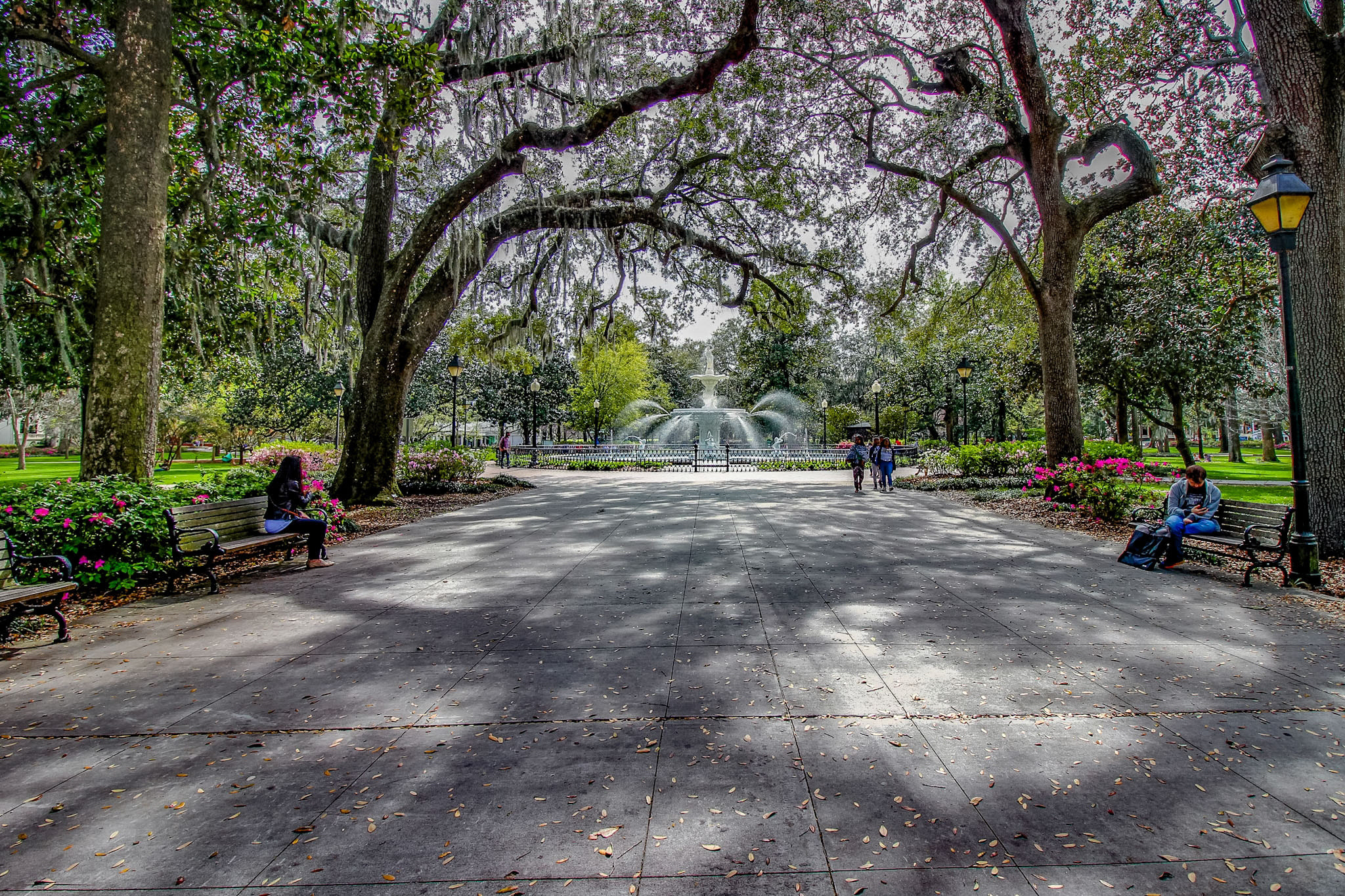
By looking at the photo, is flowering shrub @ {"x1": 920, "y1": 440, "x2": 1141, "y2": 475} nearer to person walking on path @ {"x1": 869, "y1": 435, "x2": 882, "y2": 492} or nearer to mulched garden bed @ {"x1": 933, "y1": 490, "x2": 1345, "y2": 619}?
mulched garden bed @ {"x1": 933, "y1": 490, "x2": 1345, "y2": 619}

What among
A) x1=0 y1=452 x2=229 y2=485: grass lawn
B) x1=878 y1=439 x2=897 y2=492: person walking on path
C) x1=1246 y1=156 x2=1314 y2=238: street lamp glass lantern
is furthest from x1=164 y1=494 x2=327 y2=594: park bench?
x1=878 y1=439 x2=897 y2=492: person walking on path

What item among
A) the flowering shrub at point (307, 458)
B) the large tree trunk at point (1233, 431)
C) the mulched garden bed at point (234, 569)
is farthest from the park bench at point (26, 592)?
the large tree trunk at point (1233, 431)

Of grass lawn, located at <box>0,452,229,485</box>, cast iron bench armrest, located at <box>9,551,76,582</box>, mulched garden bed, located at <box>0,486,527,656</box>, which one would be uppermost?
grass lawn, located at <box>0,452,229,485</box>

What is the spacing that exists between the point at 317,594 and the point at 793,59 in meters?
14.8

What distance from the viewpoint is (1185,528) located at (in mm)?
6953

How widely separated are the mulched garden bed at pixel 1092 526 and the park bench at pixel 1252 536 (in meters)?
0.21

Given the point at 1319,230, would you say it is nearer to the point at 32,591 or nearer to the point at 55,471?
the point at 32,591

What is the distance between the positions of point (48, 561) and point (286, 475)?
8.04 ft

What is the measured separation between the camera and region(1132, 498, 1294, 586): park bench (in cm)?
625

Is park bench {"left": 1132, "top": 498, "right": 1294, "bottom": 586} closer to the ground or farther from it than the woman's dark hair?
closer to the ground

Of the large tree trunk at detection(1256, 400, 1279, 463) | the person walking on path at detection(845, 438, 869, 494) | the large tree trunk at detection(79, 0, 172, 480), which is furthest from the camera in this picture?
the large tree trunk at detection(1256, 400, 1279, 463)

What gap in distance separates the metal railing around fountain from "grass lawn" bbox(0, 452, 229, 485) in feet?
43.9

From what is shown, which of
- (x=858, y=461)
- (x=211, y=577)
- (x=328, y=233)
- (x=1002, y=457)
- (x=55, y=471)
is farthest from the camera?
(x=55, y=471)

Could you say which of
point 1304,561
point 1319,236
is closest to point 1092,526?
point 1304,561
